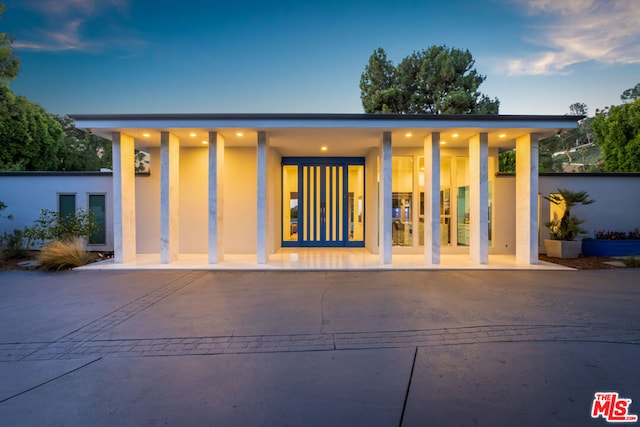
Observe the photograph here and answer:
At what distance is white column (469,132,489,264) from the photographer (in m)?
8.79

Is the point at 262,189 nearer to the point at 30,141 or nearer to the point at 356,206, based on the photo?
the point at 356,206

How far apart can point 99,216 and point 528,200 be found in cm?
1333

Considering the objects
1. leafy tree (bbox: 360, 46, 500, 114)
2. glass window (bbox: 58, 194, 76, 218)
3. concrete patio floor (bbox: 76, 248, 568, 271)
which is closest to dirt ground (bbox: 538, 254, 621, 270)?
concrete patio floor (bbox: 76, 248, 568, 271)

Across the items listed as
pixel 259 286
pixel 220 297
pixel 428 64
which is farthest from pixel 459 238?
pixel 428 64

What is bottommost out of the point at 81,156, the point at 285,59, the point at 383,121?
the point at 383,121

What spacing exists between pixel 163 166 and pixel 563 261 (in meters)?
11.7

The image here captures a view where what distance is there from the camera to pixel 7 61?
12219 millimetres

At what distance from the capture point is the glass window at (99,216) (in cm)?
1072

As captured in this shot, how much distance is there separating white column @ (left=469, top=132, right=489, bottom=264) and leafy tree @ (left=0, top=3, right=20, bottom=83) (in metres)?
16.9

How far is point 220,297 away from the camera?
5629 millimetres

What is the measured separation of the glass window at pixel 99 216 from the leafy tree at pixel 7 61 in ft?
21.7

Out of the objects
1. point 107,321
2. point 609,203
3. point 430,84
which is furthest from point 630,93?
point 107,321

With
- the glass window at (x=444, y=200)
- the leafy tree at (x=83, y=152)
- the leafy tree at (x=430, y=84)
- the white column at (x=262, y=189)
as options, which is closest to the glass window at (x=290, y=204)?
the white column at (x=262, y=189)

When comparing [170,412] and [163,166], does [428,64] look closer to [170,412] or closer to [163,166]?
[163,166]
